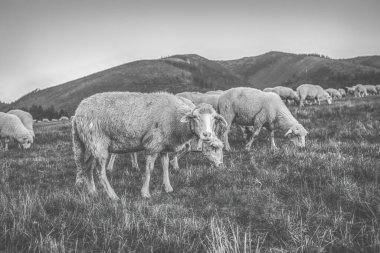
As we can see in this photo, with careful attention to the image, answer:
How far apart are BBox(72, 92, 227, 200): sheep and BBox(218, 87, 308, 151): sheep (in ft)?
14.7

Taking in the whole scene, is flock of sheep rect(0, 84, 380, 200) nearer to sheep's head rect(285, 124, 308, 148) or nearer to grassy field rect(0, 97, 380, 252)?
grassy field rect(0, 97, 380, 252)

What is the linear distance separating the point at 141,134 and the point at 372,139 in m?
8.18

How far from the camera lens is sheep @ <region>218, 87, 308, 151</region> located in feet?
35.4

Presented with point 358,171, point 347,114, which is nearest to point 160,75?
point 347,114

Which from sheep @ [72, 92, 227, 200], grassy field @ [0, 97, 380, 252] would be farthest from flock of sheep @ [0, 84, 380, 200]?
grassy field @ [0, 97, 380, 252]

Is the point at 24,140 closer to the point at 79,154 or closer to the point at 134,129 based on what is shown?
the point at 79,154

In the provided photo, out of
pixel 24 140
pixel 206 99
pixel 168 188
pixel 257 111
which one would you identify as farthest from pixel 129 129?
pixel 24 140

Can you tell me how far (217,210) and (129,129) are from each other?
2681 millimetres

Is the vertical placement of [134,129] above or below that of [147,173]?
above

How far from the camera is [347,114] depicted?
49.4ft

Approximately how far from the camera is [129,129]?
614 centimetres

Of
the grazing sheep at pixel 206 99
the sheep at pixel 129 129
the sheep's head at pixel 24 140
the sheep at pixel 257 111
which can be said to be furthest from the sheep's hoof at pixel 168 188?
the sheep's head at pixel 24 140

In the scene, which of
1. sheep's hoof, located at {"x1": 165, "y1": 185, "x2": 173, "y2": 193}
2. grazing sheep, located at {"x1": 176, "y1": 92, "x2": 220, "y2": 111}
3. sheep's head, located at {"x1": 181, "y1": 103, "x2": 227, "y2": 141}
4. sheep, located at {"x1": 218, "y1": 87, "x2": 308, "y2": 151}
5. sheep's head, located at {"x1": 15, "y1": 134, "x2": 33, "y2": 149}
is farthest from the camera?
sheep's head, located at {"x1": 15, "y1": 134, "x2": 33, "y2": 149}

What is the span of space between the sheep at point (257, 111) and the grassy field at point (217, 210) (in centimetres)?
243
